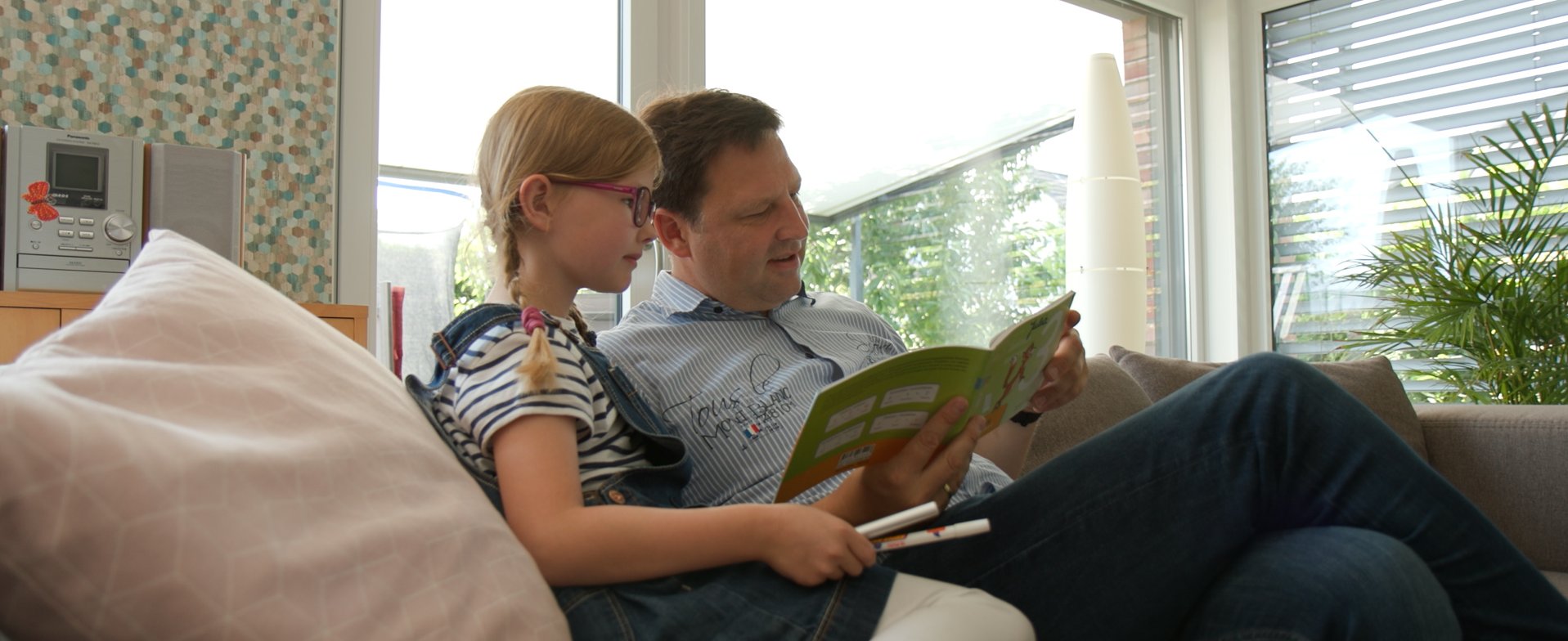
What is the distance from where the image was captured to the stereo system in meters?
1.91

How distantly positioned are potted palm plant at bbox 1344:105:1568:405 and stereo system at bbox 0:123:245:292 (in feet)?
10.6

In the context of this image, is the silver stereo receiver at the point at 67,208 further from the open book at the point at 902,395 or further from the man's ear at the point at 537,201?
the open book at the point at 902,395

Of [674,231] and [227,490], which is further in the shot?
[674,231]

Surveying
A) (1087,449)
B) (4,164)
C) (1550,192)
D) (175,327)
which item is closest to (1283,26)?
(1550,192)

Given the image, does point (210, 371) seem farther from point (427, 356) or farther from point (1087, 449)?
point (427, 356)

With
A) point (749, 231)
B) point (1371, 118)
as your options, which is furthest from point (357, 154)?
point (1371, 118)

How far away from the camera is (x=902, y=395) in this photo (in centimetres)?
108

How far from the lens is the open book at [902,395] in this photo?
1.00 meters

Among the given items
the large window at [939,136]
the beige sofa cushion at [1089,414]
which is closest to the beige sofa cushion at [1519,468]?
the beige sofa cushion at [1089,414]

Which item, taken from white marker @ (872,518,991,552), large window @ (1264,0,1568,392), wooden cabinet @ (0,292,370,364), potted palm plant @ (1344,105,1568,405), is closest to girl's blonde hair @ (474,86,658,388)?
white marker @ (872,518,991,552)

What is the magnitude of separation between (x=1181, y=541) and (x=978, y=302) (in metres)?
2.73

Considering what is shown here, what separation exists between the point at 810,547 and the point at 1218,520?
1.45 ft

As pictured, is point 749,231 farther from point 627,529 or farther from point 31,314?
point 31,314
